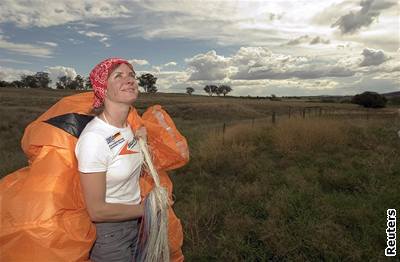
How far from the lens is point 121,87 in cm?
237

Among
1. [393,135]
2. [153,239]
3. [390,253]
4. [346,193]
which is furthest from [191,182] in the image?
[393,135]

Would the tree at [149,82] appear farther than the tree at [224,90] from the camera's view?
No

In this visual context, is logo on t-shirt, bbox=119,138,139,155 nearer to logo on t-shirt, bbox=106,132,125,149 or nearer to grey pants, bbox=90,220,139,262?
logo on t-shirt, bbox=106,132,125,149

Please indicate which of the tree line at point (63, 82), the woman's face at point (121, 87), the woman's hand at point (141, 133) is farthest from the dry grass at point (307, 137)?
the tree line at point (63, 82)

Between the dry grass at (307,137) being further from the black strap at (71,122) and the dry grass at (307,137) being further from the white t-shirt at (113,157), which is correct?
the black strap at (71,122)

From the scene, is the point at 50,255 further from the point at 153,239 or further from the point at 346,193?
the point at 346,193

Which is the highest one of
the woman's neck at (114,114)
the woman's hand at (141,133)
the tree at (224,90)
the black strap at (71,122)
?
the woman's neck at (114,114)

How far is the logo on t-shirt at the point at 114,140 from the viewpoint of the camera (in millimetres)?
2227

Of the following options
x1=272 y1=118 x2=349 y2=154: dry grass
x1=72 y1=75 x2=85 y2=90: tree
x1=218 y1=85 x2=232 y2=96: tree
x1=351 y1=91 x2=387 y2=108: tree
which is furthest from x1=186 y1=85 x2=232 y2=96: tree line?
x1=272 y1=118 x2=349 y2=154: dry grass

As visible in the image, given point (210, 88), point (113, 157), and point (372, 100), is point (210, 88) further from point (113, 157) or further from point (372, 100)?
point (113, 157)

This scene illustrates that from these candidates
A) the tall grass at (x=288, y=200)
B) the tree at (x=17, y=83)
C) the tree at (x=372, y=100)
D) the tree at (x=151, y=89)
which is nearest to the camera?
the tall grass at (x=288, y=200)

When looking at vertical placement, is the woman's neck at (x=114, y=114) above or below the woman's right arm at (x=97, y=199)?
above

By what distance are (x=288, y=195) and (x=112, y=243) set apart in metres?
4.00

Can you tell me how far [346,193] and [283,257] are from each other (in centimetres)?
274
